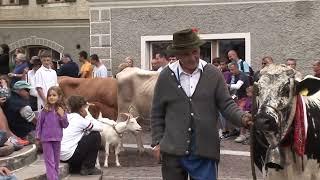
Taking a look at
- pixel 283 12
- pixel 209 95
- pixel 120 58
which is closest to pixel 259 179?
pixel 209 95

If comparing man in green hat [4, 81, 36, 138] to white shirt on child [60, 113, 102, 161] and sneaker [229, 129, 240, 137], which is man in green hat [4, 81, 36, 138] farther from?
sneaker [229, 129, 240, 137]

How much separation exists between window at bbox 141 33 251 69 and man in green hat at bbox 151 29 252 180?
9.84 m

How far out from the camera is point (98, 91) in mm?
12578

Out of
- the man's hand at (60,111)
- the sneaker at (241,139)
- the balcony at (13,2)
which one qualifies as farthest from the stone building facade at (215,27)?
the balcony at (13,2)

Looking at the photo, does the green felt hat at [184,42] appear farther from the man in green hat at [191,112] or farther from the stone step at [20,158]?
the stone step at [20,158]

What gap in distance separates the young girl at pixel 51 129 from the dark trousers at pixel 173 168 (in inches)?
124

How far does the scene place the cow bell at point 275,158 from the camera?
503 cm

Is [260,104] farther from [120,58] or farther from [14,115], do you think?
[120,58]

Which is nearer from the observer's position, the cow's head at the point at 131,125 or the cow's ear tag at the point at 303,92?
the cow's ear tag at the point at 303,92

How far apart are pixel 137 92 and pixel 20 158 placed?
3.41m

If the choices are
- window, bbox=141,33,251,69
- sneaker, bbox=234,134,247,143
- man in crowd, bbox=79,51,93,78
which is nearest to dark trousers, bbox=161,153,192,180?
sneaker, bbox=234,134,247,143

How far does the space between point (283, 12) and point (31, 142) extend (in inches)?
293

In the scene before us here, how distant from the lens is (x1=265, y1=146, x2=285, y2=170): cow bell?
503cm

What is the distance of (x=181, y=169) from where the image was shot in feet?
17.8
